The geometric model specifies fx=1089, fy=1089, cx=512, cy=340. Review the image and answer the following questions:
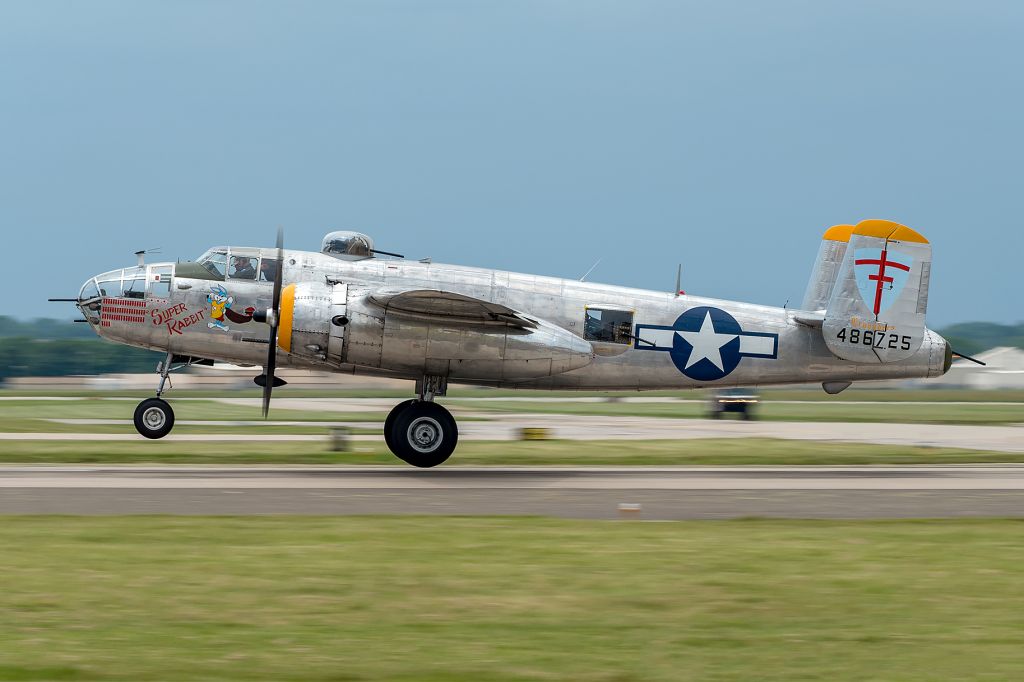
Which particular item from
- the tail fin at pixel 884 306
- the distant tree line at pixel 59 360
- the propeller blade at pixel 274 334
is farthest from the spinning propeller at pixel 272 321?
the distant tree line at pixel 59 360

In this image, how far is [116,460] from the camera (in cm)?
2158

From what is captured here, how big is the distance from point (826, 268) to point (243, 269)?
12331 millimetres

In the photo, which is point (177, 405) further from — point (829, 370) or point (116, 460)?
point (829, 370)

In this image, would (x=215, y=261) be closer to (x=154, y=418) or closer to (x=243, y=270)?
(x=243, y=270)

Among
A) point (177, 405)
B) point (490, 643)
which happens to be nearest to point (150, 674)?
point (490, 643)

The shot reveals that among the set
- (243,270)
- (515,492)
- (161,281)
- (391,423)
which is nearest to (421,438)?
→ (391,423)

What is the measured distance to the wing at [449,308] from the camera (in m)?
19.1

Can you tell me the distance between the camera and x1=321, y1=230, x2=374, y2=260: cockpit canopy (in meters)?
21.4

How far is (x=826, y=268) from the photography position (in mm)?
23719

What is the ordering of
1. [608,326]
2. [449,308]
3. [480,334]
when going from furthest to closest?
[608,326] < [480,334] < [449,308]

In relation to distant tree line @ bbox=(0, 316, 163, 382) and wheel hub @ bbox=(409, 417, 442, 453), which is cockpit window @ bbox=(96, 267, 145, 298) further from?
distant tree line @ bbox=(0, 316, 163, 382)

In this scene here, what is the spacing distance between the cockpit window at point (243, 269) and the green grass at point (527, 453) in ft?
12.7

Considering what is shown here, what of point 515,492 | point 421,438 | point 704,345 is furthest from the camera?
point 704,345

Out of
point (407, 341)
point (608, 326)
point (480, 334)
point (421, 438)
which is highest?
point (608, 326)
